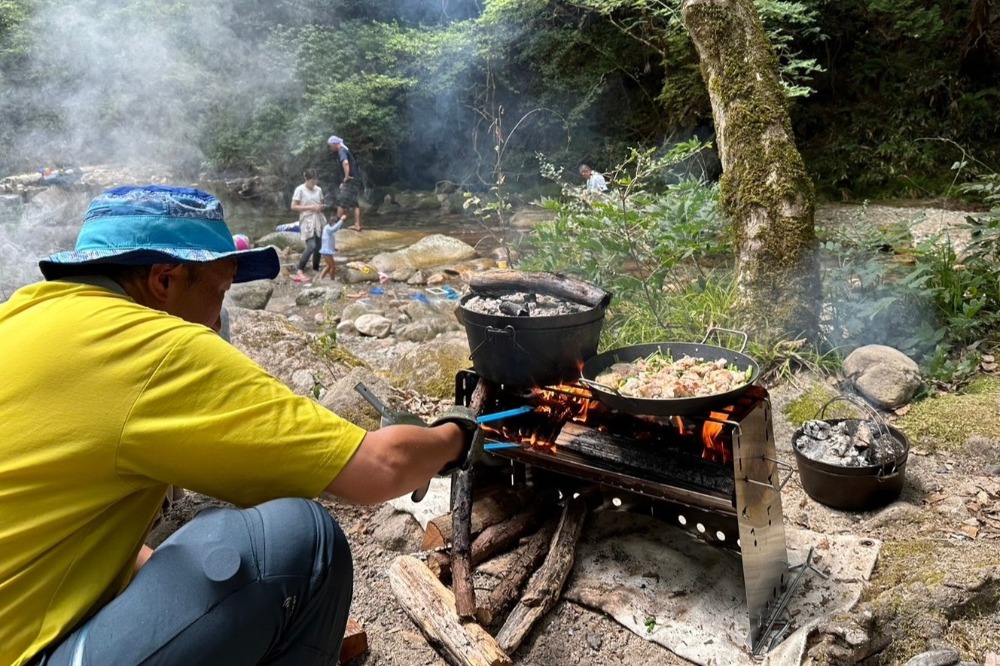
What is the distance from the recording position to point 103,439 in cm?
143

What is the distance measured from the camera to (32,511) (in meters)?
1.45

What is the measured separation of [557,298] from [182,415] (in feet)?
7.41

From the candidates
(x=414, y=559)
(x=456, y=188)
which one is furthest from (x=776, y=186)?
(x=456, y=188)

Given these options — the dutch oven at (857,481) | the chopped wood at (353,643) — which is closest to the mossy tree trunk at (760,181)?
the dutch oven at (857,481)

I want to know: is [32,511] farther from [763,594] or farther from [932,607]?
[932,607]

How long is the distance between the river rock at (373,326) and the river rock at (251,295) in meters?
2.11

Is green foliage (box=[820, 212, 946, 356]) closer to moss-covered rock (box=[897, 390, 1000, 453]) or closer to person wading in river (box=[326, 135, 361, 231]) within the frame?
moss-covered rock (box=[897, 390, 1000, 453])

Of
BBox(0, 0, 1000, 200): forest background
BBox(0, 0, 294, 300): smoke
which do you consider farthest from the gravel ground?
BBox(0, 0, 294, 300): smoke

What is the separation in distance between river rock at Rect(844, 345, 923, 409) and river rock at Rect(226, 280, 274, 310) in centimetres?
768

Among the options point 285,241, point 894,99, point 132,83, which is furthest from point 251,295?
point 894,99

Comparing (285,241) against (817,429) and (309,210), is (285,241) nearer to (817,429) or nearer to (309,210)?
(309,210)

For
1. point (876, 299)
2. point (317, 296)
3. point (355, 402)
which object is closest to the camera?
point (355, 402)

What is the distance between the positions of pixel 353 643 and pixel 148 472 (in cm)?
147

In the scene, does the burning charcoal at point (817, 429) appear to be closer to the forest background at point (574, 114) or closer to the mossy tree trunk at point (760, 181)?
the forest background at point (574, 114)
